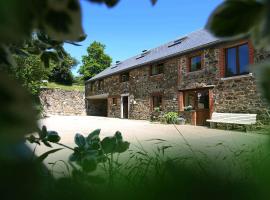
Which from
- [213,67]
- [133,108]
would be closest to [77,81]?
[133,108]

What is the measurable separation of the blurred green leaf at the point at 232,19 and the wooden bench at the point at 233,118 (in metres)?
12.5

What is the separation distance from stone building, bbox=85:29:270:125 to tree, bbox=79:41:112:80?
2777 cm

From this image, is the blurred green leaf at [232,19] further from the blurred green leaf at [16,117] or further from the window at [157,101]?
the window at [157,101]

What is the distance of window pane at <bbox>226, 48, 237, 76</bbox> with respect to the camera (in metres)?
14.4

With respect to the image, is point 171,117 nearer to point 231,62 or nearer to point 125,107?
point 231,62

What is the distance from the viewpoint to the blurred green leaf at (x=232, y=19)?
0.48m

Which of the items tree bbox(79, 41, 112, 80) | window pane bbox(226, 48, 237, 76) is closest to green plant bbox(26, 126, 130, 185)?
window pane bbox(226, 48, 237, 76)

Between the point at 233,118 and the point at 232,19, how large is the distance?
13.9 m

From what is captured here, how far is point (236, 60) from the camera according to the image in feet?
46.6

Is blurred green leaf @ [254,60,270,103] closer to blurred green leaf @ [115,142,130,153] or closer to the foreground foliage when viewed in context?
the foreground foliage

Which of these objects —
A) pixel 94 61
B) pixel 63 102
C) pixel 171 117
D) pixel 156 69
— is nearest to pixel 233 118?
pixel 171 117

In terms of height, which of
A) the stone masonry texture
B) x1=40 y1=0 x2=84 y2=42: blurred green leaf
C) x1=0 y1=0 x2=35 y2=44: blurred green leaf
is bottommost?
x1=0 y1=0 x2=35 y2=44: blurred green leaf

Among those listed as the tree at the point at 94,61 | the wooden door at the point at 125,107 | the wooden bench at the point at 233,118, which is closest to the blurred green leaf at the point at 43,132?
the wooden bench at the point at 233,118

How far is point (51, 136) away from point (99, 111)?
101 ft
